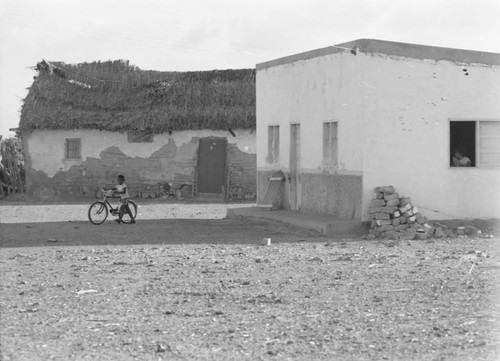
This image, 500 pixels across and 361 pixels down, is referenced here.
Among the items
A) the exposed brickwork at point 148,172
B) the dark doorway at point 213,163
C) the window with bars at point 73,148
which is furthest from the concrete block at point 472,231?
the window with bars at point 73,148

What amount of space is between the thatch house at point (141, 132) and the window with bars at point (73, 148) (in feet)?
0.11

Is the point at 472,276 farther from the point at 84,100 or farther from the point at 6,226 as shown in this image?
the point at 84,100

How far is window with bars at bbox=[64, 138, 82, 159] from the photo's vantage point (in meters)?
32.3

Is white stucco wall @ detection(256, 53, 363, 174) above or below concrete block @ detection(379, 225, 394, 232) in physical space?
above

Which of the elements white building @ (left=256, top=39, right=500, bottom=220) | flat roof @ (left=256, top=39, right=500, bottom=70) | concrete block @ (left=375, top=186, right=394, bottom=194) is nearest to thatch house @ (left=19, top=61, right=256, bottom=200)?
white building @ (left=256, top=39, right=500, bottom=220)

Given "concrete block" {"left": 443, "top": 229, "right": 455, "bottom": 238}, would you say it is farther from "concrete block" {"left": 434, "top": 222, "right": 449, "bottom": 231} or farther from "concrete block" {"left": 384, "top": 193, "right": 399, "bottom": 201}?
"concrete block" {"left": 384, "top": 193, "right": 399, "bottom": 201}

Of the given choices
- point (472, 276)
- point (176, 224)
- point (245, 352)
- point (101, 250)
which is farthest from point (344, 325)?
point (176, 224)

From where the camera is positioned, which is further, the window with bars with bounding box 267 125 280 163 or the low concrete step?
the window with bars with bounding box 267 125 280 163

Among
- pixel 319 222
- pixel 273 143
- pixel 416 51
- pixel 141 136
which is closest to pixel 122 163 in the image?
pixel 141 136

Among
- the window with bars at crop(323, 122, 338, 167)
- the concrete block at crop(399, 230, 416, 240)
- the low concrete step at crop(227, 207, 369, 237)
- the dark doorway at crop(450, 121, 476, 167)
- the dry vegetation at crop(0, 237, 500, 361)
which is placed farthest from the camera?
the window with bars at crop(323, 122, 338, 167)

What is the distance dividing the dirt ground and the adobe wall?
1430cm

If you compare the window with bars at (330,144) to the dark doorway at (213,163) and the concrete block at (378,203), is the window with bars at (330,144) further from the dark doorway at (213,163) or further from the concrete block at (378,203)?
the dark doorway at (213,163)

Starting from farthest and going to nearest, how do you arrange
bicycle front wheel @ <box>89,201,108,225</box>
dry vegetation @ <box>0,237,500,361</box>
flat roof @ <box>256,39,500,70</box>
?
bicycle front wheel @ <box>89,201,108,225</box> → flat roof @ <box>256,39,500,70</box> → dry vegetation @ <box>0,237,500,361</box>

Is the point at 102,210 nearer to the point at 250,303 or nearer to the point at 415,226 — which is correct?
the point at 415,226
